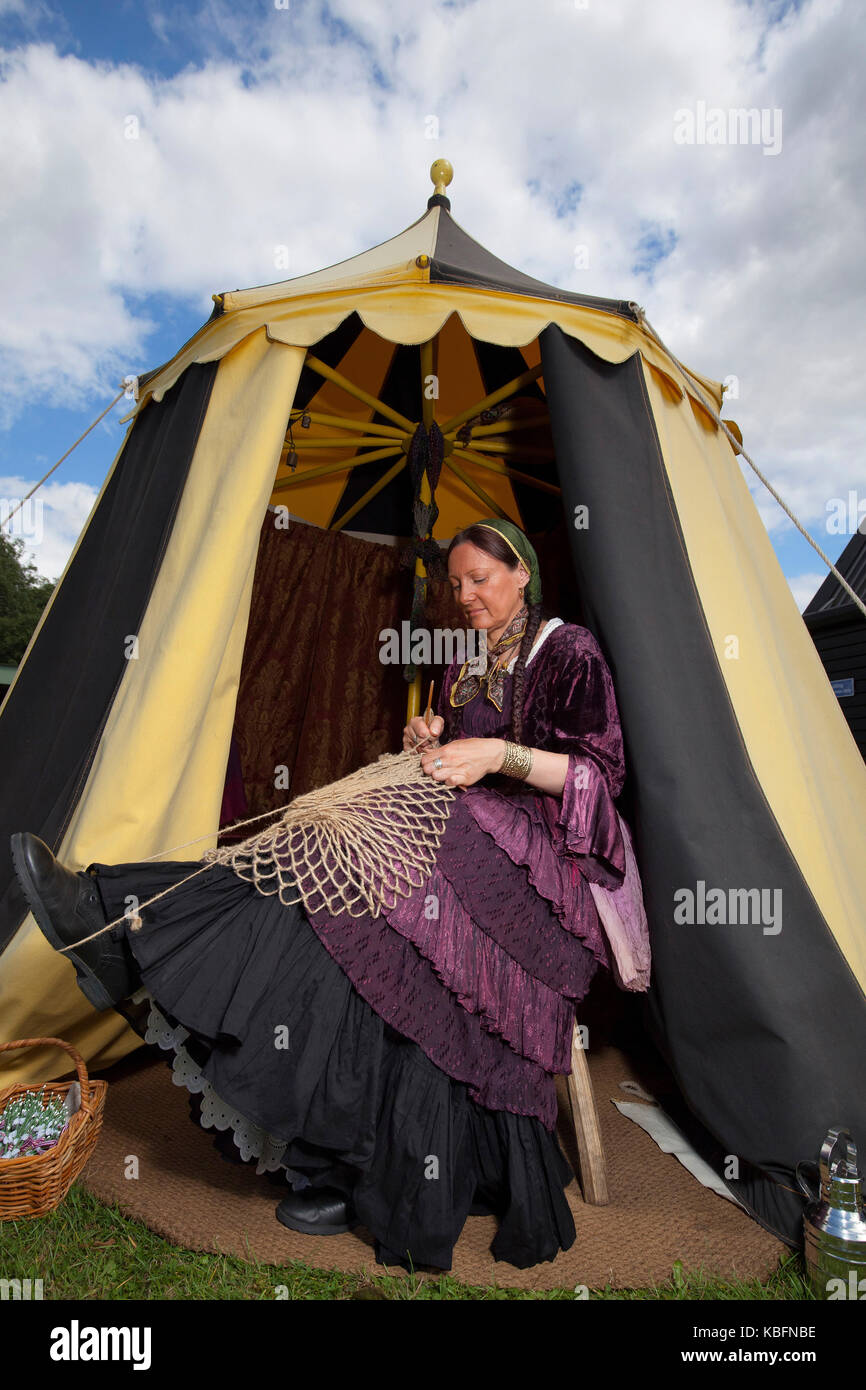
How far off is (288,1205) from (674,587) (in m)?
1.54

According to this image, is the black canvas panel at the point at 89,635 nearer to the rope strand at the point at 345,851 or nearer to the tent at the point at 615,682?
the tent at the point at 615,682

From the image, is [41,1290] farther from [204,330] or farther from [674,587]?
[204,330]

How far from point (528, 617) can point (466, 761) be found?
1.79ft

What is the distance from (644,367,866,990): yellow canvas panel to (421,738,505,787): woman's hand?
1.88 ft

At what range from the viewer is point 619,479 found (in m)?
1.92

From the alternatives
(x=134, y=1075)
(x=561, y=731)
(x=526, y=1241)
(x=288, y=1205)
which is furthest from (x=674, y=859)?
(x=134, y=1075)

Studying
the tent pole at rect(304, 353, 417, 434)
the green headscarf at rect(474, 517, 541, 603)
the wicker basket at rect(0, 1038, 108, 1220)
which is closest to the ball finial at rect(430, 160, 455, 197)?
the tent pole at rect(304, 353, 417, 434)

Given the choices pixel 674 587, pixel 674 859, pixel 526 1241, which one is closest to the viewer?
pixel 526 1241

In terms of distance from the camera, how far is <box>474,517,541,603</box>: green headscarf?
6.59ft

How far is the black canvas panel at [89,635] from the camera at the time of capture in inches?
77.8

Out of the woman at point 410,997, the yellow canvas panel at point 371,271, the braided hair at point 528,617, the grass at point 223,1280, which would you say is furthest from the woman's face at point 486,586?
the grass at point 223,1280

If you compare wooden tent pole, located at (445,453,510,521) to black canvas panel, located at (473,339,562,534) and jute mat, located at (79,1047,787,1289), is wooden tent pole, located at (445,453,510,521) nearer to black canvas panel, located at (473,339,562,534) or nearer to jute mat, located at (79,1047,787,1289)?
black canvas panel, located at (473,339,562,534)

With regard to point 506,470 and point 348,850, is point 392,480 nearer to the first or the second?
point 506,470

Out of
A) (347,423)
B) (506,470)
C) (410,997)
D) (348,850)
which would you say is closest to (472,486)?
(506,470)
